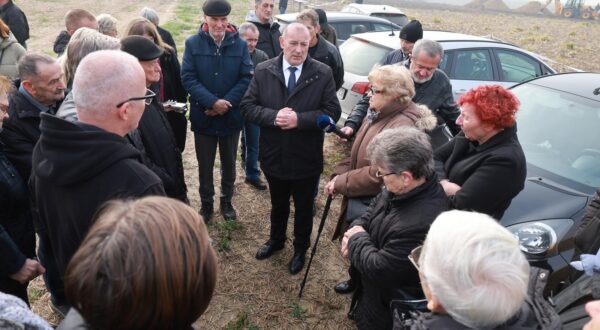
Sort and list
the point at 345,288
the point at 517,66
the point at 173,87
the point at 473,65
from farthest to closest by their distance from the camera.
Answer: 1. the point at 517,66
2. the point at 473,65
3. the point at 173,87
4. the point at 345,288

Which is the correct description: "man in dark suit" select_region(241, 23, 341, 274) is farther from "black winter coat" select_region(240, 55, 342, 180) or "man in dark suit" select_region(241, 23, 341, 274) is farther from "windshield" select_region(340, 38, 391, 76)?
"windshield" select_region(340, 38, 391, 76)

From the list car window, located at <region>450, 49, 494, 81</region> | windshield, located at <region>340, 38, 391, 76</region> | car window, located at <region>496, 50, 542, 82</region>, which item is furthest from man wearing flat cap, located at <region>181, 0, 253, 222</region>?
car window, located at <region>496, 50, 542, 82</region>

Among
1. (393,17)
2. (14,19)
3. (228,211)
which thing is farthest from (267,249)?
(393,17)

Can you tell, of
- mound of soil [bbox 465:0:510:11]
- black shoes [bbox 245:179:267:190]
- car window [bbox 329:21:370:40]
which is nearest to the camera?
black shoes [bbox 245:179:267:190]

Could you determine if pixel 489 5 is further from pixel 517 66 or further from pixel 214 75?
pixel 214 75

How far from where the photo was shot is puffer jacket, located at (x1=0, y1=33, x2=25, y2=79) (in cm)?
451

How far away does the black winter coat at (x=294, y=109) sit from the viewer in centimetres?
351

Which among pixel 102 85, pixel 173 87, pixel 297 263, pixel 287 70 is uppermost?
pixel 102 85

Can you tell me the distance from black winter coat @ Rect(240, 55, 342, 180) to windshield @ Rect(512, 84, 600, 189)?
1964 mm

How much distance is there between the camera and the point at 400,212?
2330mm

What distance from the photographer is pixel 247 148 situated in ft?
16.9

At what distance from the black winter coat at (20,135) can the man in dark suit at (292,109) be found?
5.08ft

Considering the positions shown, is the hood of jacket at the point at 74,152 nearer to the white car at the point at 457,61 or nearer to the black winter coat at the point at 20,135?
the black winter coat at the point at 20,135

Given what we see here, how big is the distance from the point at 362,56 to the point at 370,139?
3.57 m
